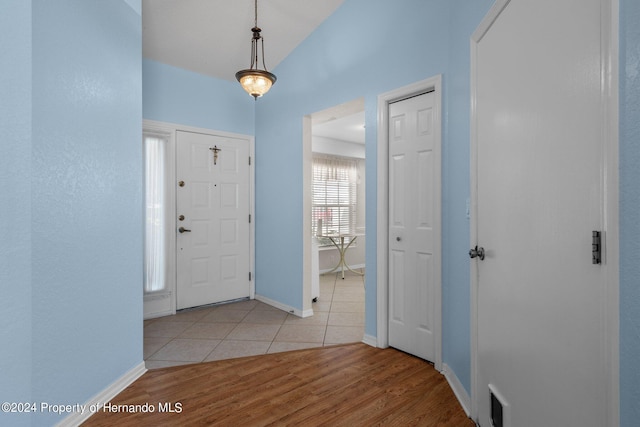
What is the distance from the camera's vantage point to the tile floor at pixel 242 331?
2.64 m

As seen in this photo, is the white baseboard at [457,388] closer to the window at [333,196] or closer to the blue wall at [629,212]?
the blue wall at [629,212]

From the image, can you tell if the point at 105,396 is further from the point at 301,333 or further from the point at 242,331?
the point at 301,333

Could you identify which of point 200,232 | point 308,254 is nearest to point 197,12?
point 200,232

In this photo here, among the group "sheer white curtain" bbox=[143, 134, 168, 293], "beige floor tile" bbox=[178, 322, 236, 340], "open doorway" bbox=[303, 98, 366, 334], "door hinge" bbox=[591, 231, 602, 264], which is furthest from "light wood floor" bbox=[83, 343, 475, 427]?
"open doorway" bbox=[303, 98, 366, 334]

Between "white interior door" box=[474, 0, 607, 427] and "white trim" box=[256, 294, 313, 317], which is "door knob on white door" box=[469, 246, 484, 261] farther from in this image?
"white trim" box=[256, 294, 313, 317]

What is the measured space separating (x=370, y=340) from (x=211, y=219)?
7.64ft

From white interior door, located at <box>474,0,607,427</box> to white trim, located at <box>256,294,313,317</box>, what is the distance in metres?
2.07

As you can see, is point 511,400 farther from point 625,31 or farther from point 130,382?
point 130,382

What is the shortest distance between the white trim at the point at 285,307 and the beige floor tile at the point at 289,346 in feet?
2.25

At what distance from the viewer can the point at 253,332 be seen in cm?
307

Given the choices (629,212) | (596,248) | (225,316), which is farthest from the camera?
(225,316)

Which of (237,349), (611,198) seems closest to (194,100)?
(237,349)

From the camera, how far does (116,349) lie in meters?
2.06

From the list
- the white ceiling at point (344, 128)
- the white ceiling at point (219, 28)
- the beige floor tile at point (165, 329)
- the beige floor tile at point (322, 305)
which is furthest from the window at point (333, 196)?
the beige floor tile at point (165, 329)
